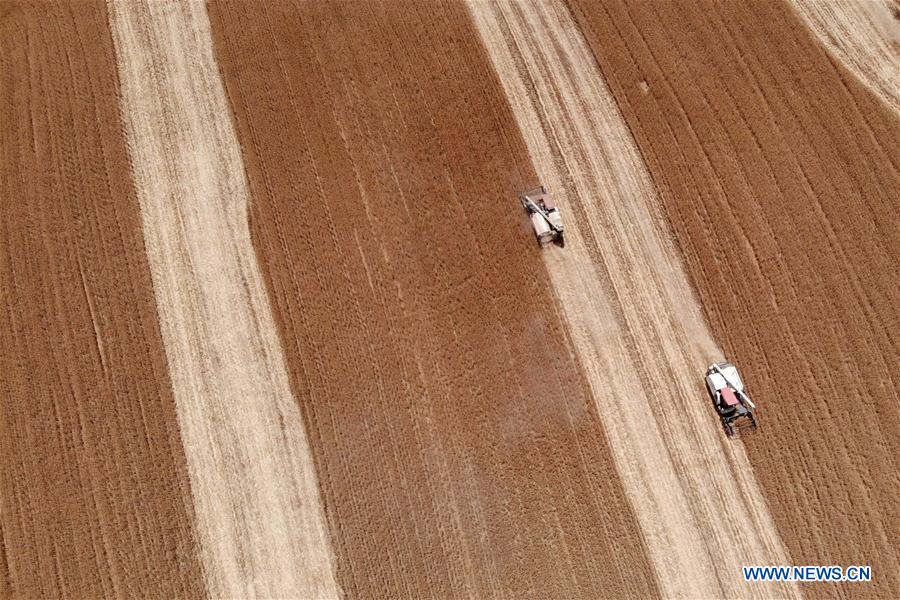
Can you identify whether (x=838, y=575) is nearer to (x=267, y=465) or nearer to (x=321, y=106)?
(x=267, y=465)

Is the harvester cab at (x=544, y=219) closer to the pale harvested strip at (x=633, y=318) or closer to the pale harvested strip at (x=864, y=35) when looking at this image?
the pale harvested strip at (x=633, y=318)

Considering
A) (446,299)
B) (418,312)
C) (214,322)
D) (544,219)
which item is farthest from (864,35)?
(214,322)

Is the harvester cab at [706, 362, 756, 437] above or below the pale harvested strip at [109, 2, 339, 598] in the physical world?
below

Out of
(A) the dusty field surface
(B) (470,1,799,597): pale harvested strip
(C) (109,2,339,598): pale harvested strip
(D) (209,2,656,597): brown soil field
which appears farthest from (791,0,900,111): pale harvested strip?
(C) (109,2,339,598): pale harvested strip

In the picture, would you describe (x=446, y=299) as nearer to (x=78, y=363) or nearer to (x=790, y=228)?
(x=790, y=228)

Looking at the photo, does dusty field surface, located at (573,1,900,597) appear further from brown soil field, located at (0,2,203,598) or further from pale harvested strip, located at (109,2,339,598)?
brown soil field, located at (0,2,203,598)

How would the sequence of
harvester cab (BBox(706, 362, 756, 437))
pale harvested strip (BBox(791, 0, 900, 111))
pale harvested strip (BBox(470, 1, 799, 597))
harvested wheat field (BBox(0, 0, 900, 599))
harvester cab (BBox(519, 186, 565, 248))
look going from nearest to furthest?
pale harvested strip (BBox(470, 1, 799, 597)) < harvested wheat field (BBox(0, 0, 900, 599)) < harvester cab (BBox(706, 362, 756, 437)) < harvester cab (BBox(519, 186, 565, 248)) < pale harvested strip (BBox(791, 0, 900, 111))

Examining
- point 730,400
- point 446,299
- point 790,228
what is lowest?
point 730,400
